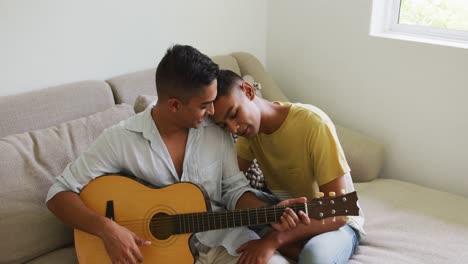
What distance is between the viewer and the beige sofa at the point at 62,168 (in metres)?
1.68

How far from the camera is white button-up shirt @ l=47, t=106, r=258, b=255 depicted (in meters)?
1.63

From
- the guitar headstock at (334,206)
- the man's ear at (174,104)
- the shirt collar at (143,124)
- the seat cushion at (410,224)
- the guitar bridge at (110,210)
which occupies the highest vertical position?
the man's ear at (174,104)

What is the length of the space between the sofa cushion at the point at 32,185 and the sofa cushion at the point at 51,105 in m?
0.06

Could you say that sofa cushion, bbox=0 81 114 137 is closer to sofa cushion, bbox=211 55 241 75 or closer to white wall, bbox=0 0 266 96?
white wall, bbox=0 0 266 96

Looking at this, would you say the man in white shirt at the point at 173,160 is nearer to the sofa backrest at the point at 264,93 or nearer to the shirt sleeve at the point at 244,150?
the shirt sleeve at the point at 244,150

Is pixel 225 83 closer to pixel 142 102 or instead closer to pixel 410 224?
pixel 142 102

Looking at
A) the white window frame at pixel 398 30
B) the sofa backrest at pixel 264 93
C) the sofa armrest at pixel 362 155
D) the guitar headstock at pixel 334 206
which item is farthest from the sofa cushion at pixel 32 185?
the white window frame at pixel 398 30

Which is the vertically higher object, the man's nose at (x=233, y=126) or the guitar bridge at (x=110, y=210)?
the man's nose at (x=233, y=126)

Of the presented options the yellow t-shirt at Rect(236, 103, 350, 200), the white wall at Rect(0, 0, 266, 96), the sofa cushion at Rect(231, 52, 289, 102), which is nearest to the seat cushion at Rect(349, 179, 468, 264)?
the yellow t-shirt at Rect(236, 103, 350, 200)

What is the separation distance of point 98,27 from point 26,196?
79 cm

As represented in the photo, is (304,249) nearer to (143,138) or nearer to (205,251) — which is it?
(205,251)

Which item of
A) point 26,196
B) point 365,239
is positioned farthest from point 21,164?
point 365,239

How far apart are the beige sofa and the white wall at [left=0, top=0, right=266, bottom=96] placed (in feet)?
0.35

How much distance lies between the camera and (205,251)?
5.50 feet
